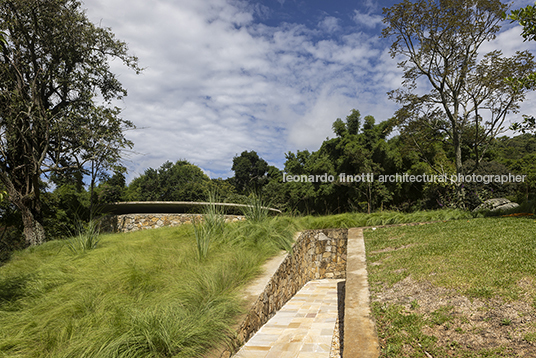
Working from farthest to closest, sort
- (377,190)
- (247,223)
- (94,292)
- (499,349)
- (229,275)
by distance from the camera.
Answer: (377,190) → (247,223) → (229,275) → (94,292) → (499,349)

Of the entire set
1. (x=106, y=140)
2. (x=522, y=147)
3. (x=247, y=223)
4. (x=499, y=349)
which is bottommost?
(x=499, y=349)

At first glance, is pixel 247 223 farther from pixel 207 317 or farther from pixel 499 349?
pixel 499 349

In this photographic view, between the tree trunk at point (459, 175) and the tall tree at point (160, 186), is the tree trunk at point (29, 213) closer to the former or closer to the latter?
the tree trunk at point (459, 175)

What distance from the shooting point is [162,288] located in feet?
10.6

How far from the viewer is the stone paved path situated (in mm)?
2877

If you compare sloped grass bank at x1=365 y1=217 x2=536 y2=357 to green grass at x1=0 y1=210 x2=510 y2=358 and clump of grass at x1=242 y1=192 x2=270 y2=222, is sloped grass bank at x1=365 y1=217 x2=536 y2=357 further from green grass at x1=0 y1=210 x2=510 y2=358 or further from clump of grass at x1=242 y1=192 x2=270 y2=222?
clump of grass at x1=242 y1=192 x2=270 y2=222

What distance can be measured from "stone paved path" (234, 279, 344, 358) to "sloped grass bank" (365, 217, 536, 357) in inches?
29.2

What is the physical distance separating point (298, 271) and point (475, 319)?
380 centimetres

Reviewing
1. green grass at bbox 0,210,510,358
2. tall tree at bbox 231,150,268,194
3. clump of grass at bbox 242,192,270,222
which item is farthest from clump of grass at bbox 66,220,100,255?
tall tree at bbox 231,150,268,194

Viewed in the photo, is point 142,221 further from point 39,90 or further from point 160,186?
point 160,186

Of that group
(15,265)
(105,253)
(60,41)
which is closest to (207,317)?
(105,253)

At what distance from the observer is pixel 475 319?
2.41 meters

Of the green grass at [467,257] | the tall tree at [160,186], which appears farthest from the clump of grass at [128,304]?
the tall tree at [160,186]

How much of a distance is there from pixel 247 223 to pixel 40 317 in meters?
3.70
